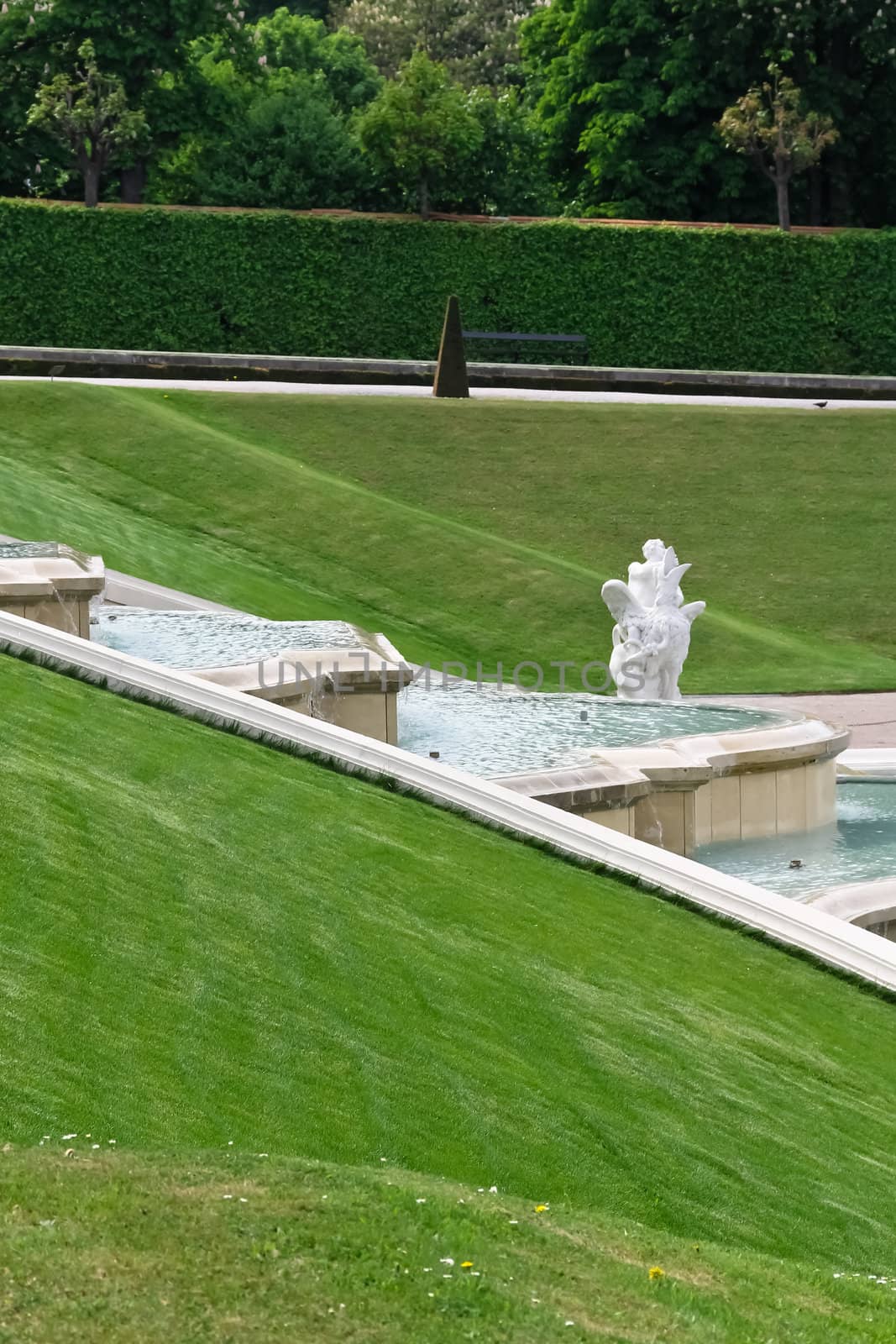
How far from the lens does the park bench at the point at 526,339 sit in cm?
4100

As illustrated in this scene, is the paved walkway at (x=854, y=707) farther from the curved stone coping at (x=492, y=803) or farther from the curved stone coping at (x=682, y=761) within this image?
the curved stone coping at (x=492, y=803)

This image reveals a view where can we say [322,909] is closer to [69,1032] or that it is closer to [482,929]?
[482,929]

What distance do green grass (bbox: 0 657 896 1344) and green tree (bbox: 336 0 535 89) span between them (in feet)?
219

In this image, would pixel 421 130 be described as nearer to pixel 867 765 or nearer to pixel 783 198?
pixel 783 198

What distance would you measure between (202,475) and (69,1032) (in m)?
22.2

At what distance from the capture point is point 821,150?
45875 mm

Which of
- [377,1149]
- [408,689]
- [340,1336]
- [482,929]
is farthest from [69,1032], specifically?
[408,689]

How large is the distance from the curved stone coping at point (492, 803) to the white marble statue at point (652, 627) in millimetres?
5442

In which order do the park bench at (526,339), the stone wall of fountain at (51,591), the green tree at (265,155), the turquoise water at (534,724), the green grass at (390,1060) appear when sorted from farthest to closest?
the green tree at (265,155) < the park bench at (526,339) < the stone wall of fountain at (51,591) < the turquoise water at (534,724) < the green grass at (390,1060)

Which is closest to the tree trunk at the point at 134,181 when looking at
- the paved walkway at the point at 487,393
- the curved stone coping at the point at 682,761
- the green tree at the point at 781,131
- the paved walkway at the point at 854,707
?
the paved walkway at the point at 487,393

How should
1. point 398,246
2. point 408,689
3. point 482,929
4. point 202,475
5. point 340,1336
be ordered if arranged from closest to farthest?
point 340,1336 → point 482,929 → point 408,689 → point 202,475 → point 398,246

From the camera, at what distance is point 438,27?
74438mm

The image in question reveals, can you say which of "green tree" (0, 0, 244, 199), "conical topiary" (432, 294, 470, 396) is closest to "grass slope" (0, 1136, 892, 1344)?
"conical topiary" (432, 294, 470, 396)

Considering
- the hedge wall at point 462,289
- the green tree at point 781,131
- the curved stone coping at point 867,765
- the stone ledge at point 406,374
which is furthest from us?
the green tree at point 781,131
